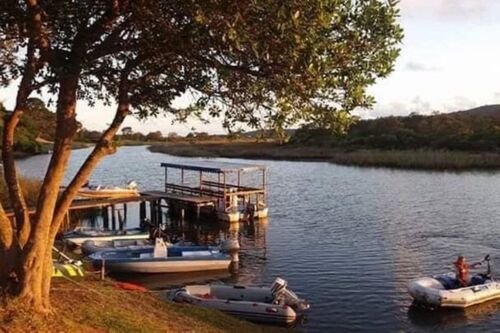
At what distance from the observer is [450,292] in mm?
24781

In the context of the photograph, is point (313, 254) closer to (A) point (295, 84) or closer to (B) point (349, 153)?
(A) point (295, 84)

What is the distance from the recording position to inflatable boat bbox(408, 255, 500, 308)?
24562mm

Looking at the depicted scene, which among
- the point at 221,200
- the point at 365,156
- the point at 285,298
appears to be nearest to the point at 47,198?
the point at 285,298

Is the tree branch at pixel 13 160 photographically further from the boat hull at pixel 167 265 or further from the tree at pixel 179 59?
the boat hull at pixel 167 265

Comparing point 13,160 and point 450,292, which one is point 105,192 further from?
point 13,160

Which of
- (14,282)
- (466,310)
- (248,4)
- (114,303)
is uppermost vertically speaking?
(248,4)

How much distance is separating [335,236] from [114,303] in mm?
25375

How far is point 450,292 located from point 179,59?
17390 mm

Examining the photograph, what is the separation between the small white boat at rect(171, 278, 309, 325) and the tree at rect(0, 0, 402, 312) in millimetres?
11249

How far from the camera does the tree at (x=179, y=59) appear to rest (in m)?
9.67

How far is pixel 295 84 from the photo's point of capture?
1088cm

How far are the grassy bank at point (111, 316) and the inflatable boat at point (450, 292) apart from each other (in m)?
8.13

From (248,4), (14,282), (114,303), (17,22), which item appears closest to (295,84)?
(248,4)

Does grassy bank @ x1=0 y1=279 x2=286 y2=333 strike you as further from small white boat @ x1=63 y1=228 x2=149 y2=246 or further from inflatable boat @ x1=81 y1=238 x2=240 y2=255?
small white boat @ x1=63 y1=228 x2=149 y2=246
